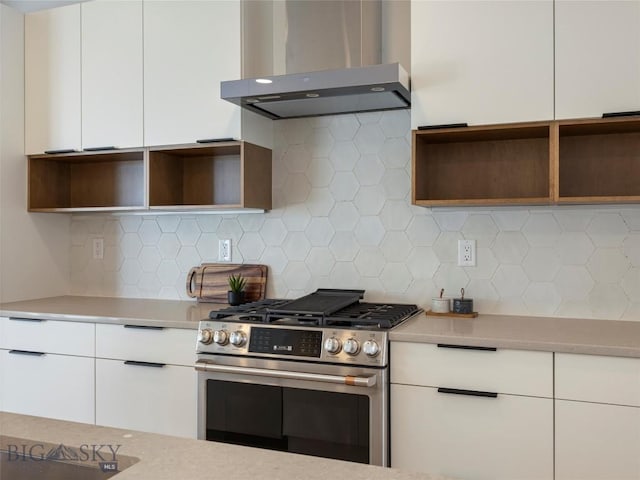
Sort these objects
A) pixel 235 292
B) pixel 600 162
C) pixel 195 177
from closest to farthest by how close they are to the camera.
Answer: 1. pixel 600 162
2. pixel 235 292
3. pixel 195 177

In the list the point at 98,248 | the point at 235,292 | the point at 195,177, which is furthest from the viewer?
the point at 98,248

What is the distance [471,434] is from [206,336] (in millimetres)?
1125

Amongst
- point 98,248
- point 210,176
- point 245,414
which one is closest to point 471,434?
point 245,414

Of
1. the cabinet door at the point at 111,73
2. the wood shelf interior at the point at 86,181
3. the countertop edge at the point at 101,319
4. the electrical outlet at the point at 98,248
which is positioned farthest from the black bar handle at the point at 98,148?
the countertop edge at the point at 101,319

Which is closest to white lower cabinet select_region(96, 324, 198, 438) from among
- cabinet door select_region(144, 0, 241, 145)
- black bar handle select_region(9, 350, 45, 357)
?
black bar handle select_region(9, 350, 45, 357)

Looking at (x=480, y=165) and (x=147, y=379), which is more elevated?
(x=480, y=165)

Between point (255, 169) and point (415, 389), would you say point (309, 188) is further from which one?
point (415, 389)

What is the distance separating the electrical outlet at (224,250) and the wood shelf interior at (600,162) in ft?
5.65

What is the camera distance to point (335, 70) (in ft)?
7.89

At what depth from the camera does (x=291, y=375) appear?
2234 millimetres

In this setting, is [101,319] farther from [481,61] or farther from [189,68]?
[481,61]

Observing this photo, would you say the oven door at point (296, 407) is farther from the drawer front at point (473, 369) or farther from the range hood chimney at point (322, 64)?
the range hood chimney at point (322, 64)

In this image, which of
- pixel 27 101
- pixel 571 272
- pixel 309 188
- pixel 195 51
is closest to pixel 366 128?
pixel 309 188

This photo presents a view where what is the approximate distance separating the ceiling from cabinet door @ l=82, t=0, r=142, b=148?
20cm
